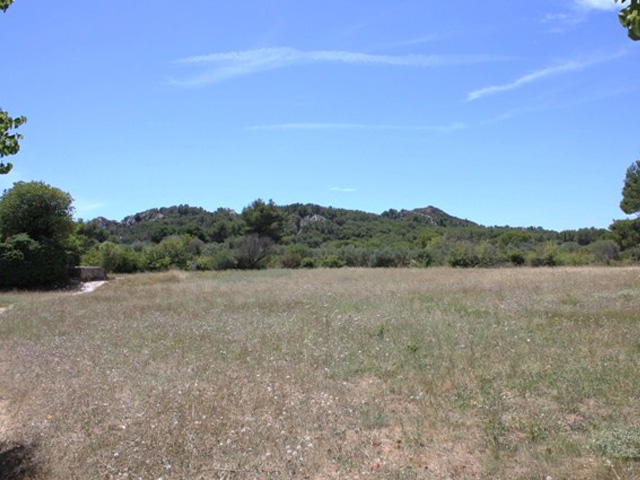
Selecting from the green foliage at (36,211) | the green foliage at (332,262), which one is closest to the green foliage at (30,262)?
the green foliage at (36,211)

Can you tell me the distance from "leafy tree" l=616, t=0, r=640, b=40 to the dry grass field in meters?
3.68

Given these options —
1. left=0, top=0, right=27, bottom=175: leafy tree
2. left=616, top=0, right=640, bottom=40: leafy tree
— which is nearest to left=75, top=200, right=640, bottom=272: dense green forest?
left=0, top=0, right=27, bottom=175: leafy tree

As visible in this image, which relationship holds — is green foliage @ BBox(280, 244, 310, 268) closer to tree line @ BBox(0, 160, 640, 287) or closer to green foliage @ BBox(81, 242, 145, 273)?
tree line @ BBox(0, 160, 640, 287)

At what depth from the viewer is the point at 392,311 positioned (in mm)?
13555

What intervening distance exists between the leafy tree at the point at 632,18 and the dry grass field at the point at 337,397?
3.68 meters

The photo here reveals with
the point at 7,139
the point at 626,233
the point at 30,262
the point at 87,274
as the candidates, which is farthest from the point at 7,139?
the point at 626,233

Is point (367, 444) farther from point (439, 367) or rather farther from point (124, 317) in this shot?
point (124, 317)

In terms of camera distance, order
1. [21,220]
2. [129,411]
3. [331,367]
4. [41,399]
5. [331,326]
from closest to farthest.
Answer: [129,411] → [41,399] → [331,367] → [331,326] → [21,220]

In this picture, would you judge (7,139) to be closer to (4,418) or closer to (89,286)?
(4,418)

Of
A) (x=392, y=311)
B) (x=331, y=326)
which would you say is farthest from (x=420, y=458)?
(x=392, y=311)

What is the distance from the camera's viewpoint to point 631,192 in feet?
162

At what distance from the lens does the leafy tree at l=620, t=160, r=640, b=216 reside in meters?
48.5

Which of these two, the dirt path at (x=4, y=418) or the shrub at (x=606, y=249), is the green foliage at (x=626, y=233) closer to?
the shrub at (x=606, y=249)

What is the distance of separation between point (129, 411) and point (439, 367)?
4.63 m
